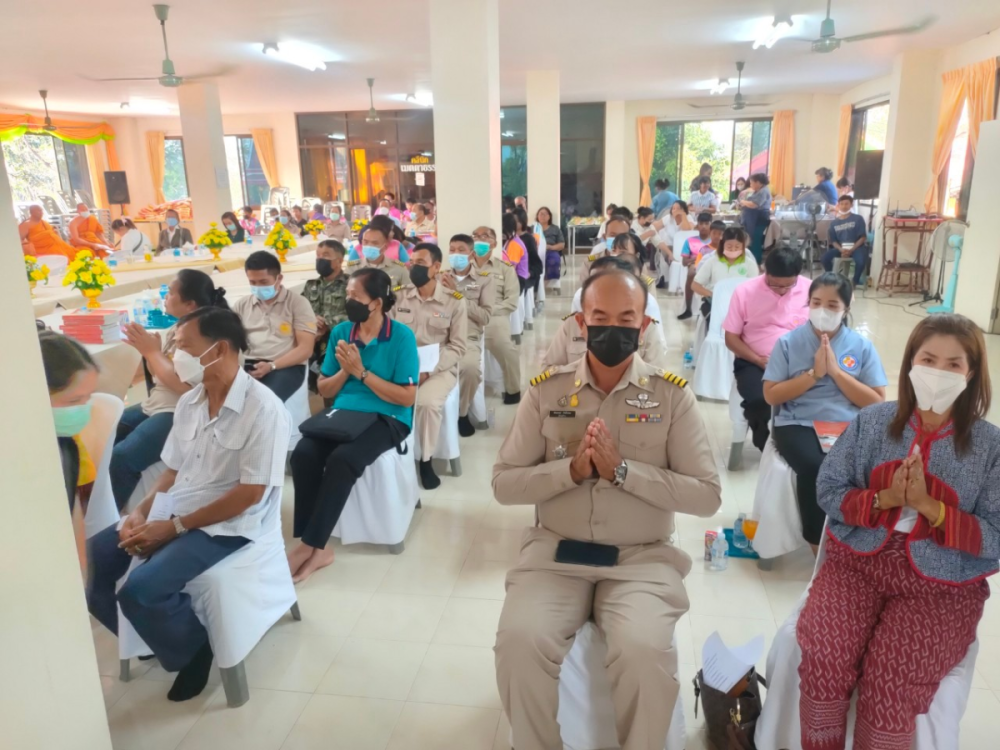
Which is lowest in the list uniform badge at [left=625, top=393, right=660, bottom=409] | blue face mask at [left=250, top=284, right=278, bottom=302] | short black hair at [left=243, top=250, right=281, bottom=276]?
uniform badge at [left=625, top=393, right=660, bottom=409]

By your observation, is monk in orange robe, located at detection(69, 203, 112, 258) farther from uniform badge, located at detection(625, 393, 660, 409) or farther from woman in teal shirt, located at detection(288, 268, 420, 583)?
uniform badge, located at detection(625, 393, 660, 409)

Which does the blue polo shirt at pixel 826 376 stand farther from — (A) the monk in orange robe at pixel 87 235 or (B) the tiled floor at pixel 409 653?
(A) the monk in orange robe at pixel 87 235

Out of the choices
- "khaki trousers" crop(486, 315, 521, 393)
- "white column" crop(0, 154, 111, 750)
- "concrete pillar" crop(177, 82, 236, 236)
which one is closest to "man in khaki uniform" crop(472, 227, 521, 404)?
"khaki trousers" crop(486, 315, 521, 393)

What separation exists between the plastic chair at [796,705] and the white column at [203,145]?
10.3 m

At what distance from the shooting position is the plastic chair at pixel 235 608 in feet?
6.91

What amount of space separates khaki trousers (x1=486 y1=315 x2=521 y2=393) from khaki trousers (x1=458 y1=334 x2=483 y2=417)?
511 millimetres

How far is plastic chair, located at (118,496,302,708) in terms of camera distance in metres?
2.11

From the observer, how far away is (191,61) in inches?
345

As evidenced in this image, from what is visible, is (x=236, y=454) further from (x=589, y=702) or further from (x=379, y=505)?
(x=589, y=702)

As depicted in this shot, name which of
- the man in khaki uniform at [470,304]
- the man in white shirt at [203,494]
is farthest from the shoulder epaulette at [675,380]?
the man in khaki uniform at [470,304]

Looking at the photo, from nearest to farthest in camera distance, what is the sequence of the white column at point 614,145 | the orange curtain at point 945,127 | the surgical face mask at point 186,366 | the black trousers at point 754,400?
the surgical face mask at point 186,366 → the black trousers at point 754,400 → the orange curtain at point 945,127 → the white column at point 614,145

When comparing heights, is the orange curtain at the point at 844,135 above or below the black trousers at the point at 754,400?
above

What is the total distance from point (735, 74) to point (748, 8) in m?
4.93

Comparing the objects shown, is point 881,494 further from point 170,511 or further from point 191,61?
point 191,61
